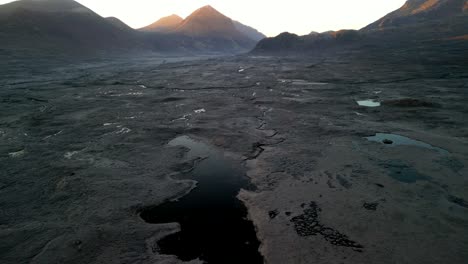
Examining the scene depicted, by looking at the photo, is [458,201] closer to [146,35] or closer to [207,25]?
[146,35]

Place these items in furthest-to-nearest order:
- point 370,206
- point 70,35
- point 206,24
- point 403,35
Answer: point 206,24, point 70,35, point 403,35, point 370,206

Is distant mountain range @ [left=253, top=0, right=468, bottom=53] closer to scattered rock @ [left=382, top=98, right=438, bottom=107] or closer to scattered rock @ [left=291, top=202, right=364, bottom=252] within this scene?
scattered rock @ [left=382, top=98, right=438, bottom=107]

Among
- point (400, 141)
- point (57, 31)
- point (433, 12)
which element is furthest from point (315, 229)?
point (433, 12)

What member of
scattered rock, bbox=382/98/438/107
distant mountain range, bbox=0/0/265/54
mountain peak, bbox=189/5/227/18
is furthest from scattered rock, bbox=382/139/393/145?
mountain peak, bbox=189/5/227/18

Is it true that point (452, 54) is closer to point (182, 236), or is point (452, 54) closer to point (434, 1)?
point (182, 236)

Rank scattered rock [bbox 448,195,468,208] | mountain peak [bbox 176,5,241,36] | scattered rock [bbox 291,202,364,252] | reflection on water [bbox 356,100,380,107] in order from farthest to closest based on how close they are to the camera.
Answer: mountain peak [bbox 176,5,241,36] < reflection on water [bbox 356,100,380,107] < scattered rock [bbox 448,195,468,208] < scattered rock [bbox 291,202,364,252]

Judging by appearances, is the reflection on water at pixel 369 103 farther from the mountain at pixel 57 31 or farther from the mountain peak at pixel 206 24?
the mountain peak at pixel 206 24

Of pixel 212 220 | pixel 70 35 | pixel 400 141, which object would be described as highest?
pixel 70 35

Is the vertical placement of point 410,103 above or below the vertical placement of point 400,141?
above
